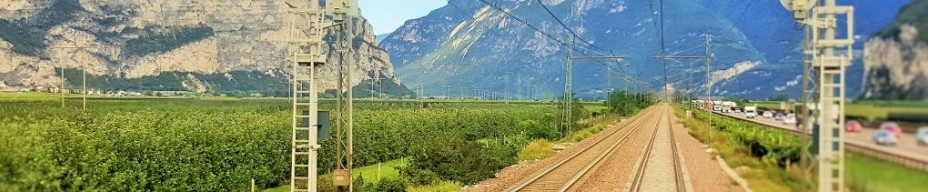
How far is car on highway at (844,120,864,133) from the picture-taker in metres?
10.5

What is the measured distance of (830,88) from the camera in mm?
11562

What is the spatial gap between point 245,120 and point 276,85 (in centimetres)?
10273

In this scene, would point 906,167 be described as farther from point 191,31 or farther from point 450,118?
point 191,31

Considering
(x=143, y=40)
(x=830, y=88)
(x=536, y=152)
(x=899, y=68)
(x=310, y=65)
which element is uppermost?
(x=143, y=40)

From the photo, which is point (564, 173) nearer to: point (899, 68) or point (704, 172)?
point (704, 172)

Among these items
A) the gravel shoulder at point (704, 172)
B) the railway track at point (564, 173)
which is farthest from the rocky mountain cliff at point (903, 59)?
the railway track at point (564, 173)

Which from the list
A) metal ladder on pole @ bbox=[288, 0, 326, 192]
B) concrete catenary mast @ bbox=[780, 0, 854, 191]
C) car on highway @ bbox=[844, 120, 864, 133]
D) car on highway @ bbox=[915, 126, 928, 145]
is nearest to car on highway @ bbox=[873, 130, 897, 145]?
car on highway @ bbox=[915, 126, 928, 145]

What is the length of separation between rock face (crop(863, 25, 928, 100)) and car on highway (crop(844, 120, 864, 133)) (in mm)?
682

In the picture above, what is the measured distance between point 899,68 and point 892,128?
0.68 m

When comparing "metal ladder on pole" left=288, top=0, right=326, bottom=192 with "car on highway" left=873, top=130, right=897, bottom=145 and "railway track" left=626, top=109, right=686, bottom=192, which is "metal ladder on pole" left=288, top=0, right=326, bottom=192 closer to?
"railway track" left=626, top=109, right=686, bottom=192

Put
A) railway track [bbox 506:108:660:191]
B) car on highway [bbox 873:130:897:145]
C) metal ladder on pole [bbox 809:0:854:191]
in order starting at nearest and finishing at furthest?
car on highway [bbox 873:130:897:145], metal ladder on pole [bbox 809:0:854:191], railway track [bbox 506:108:660:191]

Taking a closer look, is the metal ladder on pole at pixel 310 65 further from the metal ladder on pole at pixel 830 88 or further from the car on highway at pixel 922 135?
the car on highway at pixel 922 135

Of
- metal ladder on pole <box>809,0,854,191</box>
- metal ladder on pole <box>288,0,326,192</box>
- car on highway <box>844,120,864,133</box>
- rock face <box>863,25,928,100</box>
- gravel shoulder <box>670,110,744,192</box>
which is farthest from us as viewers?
gravel shoulder <box>670,110,744,192</box>

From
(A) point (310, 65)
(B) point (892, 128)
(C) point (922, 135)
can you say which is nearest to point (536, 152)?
(A) point (310, 65)
